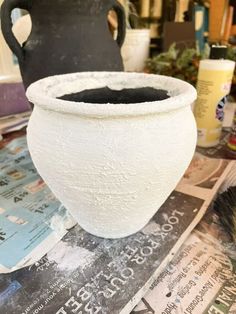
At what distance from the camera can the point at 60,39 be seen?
1.53ft

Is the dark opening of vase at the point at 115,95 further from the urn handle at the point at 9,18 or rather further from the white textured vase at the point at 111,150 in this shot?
the urn handle at the point at 9,18

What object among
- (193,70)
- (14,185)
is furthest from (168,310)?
(193,70)

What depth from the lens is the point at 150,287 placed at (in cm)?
29

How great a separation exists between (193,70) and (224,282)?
55cm

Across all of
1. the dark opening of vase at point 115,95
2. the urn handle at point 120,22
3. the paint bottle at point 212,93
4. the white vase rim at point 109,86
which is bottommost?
the paint bottle at point 212,93

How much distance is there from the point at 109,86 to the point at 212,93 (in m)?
0.24

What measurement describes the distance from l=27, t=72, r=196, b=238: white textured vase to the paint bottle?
0.79ft

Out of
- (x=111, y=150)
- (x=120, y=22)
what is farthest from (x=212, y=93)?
(x=111, y=150)

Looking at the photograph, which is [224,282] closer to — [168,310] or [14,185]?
[168,310]

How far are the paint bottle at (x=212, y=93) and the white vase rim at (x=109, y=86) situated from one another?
21 cm

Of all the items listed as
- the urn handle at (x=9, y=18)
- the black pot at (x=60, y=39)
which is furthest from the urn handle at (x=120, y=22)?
the urn handle at (x=9, y=18)

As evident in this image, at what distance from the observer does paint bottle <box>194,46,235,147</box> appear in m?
0.53

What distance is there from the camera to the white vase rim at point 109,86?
0.24 m

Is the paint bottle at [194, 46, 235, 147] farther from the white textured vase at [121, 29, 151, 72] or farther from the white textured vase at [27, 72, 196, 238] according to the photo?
the white textured vase at [121, 29, 151, 72]
